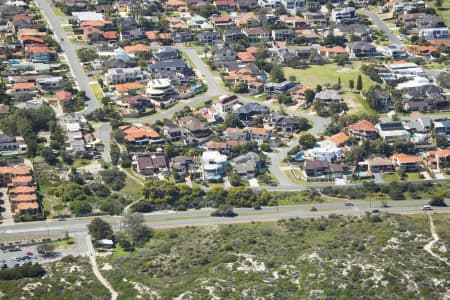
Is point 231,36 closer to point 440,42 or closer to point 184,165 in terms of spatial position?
point 440,42

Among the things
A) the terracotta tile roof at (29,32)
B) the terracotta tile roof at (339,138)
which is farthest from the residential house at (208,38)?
the terracotta tile roof at (339,138)

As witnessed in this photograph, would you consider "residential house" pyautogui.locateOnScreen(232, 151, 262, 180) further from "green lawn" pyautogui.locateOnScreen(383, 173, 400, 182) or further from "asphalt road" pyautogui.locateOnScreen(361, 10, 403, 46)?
"asphalt road" pyautogui.locateOnScreen(361, 10, 403, 46)

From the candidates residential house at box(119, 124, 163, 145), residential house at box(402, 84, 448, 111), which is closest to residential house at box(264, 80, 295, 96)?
residential house at box(402, 84, 448, 111)

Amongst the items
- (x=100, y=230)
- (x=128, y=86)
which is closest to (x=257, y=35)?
(x=128, y=86)

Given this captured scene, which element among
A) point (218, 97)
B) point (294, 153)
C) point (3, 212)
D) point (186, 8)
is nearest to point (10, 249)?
point (3, 212)

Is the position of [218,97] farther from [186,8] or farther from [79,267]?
[79,267]

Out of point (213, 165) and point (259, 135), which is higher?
point (259, 135)

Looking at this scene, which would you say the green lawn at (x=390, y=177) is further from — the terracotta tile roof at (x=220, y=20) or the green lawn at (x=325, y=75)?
the terracotta tile roof at (x=220, y=20)
